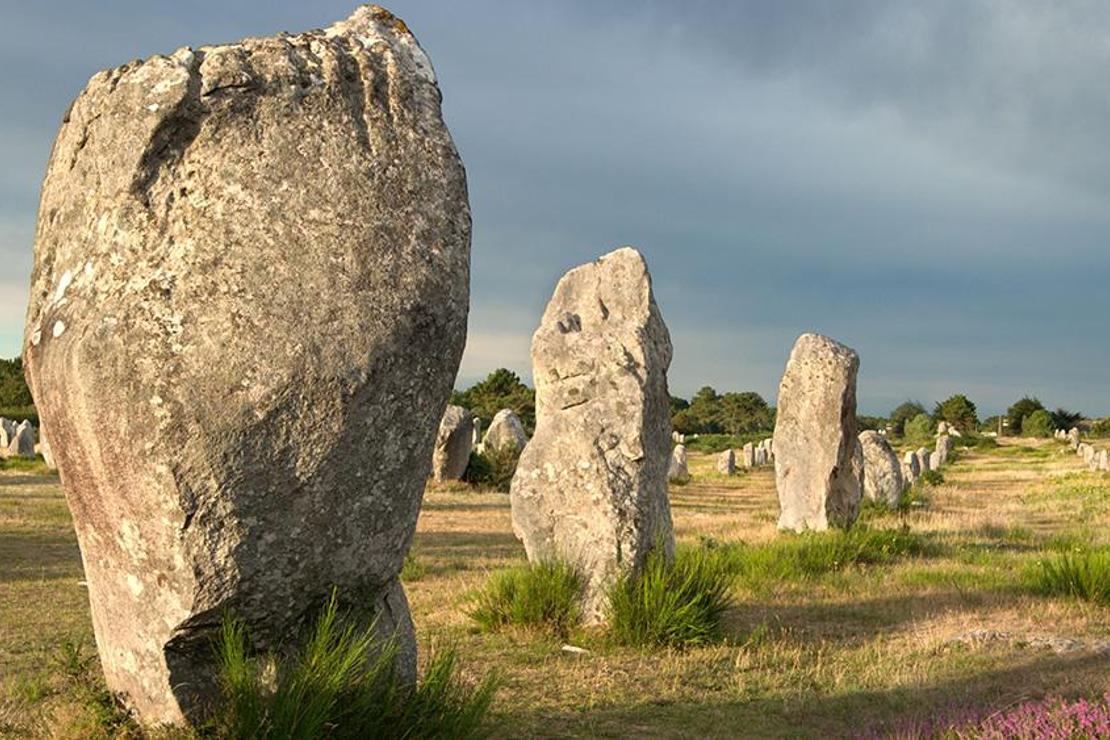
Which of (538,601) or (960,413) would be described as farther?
(960,413)

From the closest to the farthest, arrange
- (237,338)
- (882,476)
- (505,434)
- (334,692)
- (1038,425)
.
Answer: (237,338) < (334,692) < (882,476) < (505,434) < (1038,425)

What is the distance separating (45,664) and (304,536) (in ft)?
13.3

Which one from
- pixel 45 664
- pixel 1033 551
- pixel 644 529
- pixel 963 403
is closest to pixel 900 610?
pixel 644 529

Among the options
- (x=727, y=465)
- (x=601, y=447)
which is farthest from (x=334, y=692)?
(x=727, y=465)

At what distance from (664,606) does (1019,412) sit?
86662mm

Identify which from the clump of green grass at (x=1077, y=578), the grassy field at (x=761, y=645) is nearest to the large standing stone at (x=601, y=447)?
the grassy field at (x=761, y=645)

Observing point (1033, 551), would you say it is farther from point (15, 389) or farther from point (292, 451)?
point (15, 389)

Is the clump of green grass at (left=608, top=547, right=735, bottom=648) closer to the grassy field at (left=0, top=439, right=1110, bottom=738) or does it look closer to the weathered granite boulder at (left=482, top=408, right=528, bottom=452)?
the grassy field at (left=0, top=439, right=1110, bottom=738)

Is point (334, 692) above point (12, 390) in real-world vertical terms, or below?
below

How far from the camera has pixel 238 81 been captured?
4.45 meters

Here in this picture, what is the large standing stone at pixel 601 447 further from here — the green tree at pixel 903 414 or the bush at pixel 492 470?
the green tree at pixel 903 414

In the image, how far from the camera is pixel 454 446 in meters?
25.3

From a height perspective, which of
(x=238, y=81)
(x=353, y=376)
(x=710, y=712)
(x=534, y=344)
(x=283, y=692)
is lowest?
(x=710, y=712)

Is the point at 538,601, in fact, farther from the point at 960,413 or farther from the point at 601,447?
the point at 960,413
